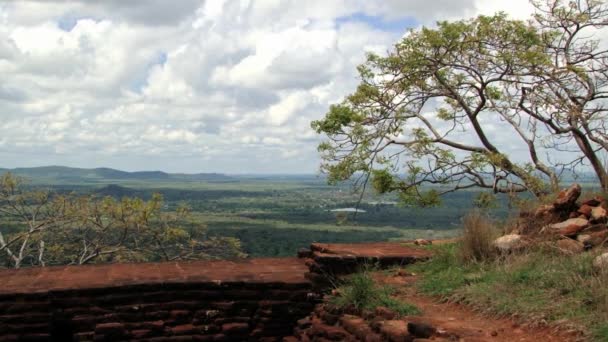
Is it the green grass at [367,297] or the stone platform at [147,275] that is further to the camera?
the stone platform at [147,275]

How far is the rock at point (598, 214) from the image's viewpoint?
675 cm

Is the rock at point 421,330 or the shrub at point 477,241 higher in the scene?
the shrub at point 477,241

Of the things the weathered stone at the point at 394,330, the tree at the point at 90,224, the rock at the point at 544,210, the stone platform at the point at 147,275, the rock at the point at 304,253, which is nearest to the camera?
the weathered stone at the point at 394,330

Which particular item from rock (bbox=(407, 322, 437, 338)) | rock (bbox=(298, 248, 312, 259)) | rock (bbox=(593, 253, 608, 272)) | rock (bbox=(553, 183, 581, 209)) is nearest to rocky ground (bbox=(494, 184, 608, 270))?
rock (bbox=(553, 183, 581, 209))

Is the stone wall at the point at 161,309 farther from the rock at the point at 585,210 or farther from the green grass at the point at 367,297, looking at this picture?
the rock at the point at 585,210

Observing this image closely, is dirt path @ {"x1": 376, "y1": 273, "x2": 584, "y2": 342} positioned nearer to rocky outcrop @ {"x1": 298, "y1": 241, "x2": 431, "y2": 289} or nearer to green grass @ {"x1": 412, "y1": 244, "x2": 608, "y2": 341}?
green grass @ {"x1": 412, "y1": 244, "x2": 608, "y2": 341}

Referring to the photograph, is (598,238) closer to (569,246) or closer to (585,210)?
(569,246)

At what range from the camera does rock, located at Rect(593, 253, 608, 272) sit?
524 centimetres

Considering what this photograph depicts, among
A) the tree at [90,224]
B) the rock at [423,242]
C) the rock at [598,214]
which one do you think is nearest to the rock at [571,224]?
the rock at [598,214]

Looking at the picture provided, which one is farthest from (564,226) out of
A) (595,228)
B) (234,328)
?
(234,328)

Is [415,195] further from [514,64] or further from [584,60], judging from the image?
[584,60]

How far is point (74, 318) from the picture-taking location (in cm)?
645

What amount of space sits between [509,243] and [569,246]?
67cm

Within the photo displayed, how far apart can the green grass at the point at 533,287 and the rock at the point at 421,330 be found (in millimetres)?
837
